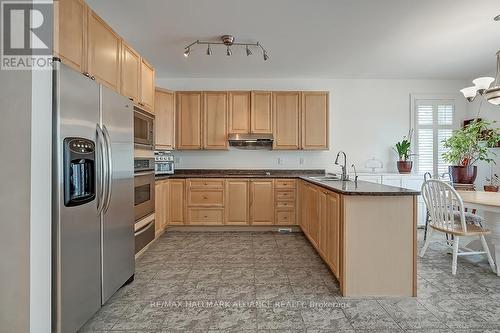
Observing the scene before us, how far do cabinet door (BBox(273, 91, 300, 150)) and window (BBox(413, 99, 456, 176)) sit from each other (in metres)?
2.32

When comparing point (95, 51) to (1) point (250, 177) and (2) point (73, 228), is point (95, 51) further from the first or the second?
(1) point (250, 177)

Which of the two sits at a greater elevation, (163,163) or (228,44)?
(228,44)

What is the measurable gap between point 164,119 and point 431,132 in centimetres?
483

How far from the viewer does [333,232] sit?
2482 mm

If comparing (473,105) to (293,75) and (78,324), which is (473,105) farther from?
(78,324)

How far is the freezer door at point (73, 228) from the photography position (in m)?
1.49

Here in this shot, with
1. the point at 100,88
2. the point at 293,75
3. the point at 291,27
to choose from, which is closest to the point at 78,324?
the point at 100,88

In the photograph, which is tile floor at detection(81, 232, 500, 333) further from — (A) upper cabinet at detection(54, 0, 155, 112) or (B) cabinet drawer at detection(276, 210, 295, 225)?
(A) upper cabinet at detection(54, 0, 155, 112)

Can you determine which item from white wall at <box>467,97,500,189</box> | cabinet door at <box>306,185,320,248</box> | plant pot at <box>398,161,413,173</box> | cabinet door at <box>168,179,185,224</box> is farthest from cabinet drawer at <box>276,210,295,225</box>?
white wall at <box>467,97,500,189</box>

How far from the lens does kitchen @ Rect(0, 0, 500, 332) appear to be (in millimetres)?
1804

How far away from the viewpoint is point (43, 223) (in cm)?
144

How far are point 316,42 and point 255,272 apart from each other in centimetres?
287

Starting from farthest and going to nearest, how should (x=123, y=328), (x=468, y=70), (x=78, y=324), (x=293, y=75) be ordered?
(x=293, y=75) → (x=468, y=70) → (x=123, y=328) → (x=78, y=324)

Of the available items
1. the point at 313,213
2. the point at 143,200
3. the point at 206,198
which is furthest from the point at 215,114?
the point at 313,213
